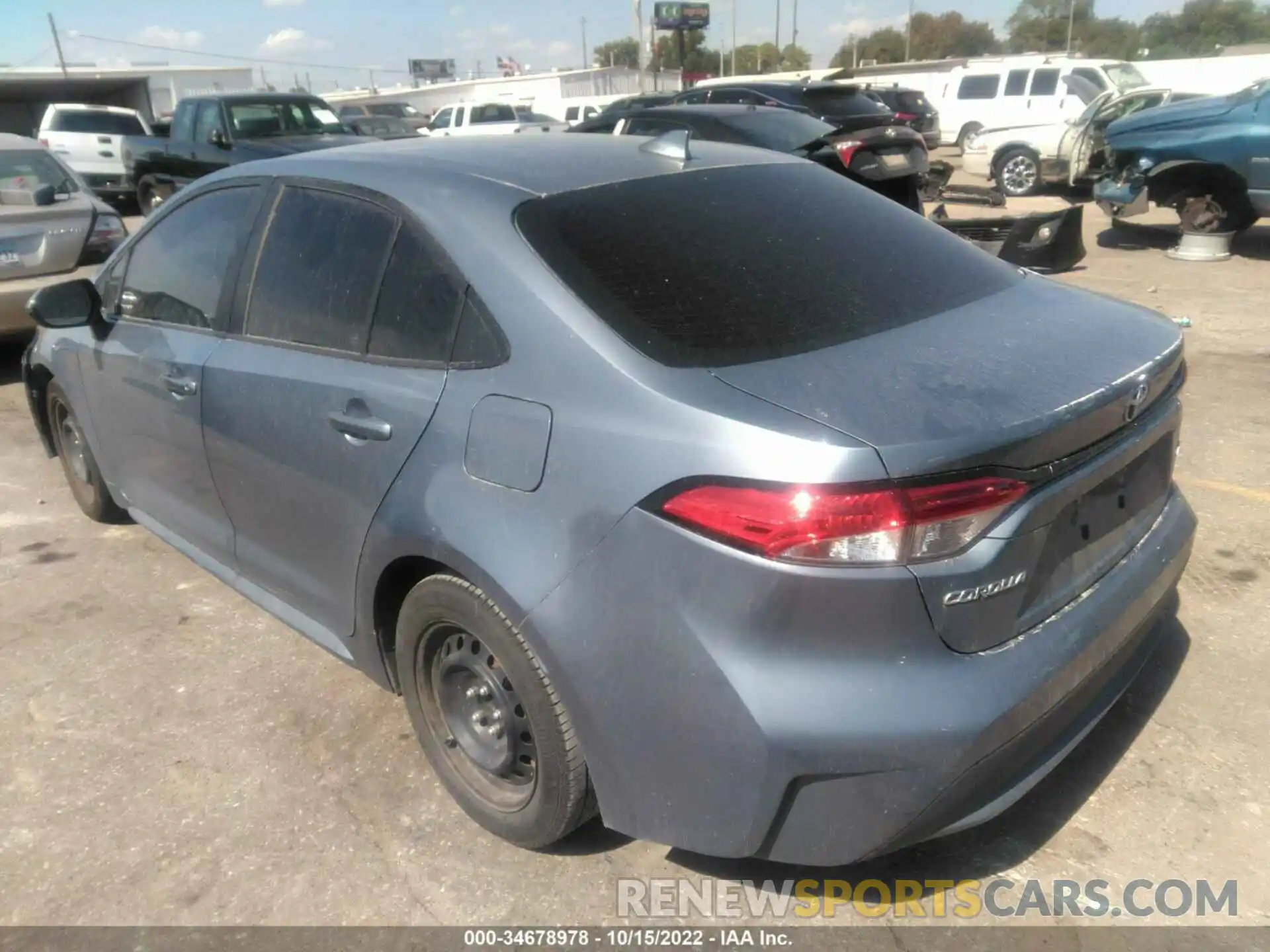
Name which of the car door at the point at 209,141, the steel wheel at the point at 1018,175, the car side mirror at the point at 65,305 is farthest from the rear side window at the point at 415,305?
the steel wheel at the point at 1018,175

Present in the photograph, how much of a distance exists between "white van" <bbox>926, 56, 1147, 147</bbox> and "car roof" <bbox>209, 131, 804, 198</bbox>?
14.8m

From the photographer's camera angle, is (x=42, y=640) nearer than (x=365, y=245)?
No

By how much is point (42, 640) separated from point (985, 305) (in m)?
3.45

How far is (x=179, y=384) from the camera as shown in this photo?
3.38m

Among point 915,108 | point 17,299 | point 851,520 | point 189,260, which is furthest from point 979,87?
point 851,520

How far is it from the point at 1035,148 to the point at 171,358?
14.5 meters

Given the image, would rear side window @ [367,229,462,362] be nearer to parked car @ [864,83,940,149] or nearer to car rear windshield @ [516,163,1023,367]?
car rear windshield @ [516,163,1023,367]

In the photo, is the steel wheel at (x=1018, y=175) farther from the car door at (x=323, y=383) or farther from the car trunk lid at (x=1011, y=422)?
the car door at (x=323, y=383)

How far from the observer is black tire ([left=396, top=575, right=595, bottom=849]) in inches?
91.0

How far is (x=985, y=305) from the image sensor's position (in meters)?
2.64

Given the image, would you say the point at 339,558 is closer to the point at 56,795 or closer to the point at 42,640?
the point at 56,795

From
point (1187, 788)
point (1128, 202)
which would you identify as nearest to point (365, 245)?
point (1187, 788)

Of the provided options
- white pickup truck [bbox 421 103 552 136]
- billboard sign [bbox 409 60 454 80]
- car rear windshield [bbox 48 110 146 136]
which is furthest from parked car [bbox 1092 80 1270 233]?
billboard sign [bbox 409 60 454 80]

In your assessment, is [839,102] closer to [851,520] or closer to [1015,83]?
[1015,83]
